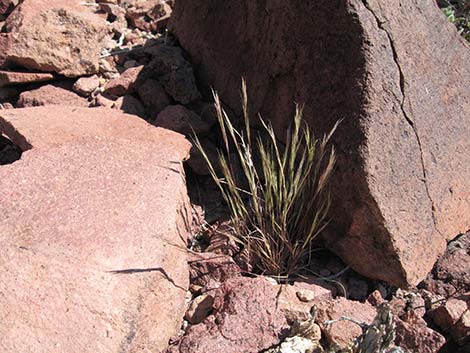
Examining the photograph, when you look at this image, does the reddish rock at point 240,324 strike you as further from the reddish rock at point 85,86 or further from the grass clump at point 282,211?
the reddish rock at point 85,86

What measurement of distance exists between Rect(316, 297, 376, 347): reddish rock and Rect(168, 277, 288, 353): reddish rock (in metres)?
0.15

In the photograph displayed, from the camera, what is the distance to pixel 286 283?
2.32 metres

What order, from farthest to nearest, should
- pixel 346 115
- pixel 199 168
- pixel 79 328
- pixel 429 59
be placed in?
pixel 199 168 < pixel 429 59 < pixel 346 115 < pixel 79 328

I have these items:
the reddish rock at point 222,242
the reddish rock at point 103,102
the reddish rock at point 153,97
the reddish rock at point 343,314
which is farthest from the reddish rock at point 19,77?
the reddish rock at point 343,314

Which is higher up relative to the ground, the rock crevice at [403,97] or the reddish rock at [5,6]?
the rock crevice at [403,97]

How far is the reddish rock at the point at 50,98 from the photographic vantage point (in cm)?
297

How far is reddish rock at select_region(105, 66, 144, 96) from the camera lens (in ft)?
10.00

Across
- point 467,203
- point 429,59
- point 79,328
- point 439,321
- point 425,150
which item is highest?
point 429,59

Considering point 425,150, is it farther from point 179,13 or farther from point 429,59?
point 179,13

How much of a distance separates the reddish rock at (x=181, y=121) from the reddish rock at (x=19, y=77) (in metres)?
0.67

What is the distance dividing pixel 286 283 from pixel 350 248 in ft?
0.93

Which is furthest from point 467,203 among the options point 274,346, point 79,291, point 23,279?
point 23,279

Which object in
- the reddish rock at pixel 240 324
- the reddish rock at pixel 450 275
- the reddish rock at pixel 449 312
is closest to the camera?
the reddish rock at pixel 240 324

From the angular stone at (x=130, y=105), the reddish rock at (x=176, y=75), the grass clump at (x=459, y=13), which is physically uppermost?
the grass clump at (x=459, y=13)
